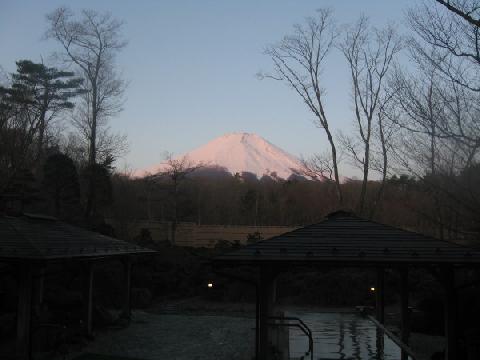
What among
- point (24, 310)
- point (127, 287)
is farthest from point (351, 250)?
point (127, 287)

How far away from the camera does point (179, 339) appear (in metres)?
14.6

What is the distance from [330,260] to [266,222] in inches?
1442

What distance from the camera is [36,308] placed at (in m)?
12.5

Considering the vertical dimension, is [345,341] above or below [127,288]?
below

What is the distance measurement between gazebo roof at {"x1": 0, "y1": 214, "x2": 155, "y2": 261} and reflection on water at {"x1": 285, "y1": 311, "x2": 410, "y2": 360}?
5.06m

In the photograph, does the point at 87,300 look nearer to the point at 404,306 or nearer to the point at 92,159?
the point at 404,306

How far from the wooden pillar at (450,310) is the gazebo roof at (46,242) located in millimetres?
7070

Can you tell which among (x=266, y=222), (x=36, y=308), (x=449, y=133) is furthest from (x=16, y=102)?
(x=266, y=222)

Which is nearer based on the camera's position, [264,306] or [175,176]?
[264,306]

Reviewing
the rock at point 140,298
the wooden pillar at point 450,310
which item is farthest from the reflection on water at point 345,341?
the rock at point 140,298

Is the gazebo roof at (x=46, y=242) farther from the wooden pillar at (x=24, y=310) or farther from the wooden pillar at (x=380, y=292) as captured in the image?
the wooden pillar at (x=380, y=292)

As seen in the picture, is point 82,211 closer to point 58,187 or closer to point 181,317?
point 58,187

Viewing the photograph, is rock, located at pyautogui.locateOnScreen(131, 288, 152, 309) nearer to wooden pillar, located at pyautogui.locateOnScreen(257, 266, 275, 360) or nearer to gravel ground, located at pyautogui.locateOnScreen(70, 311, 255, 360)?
gravel ground, located at pyautogui.locateOnScreen(70, 311, 255, 360)

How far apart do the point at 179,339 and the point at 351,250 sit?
282 inches
